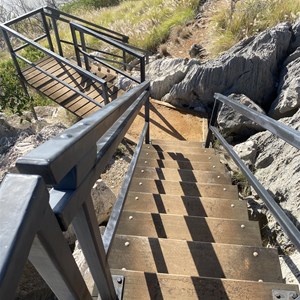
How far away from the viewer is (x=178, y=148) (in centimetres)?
412

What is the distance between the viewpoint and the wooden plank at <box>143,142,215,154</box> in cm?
388

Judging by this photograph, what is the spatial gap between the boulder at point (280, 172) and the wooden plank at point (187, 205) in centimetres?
37

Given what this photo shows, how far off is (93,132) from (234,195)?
2.27 meters

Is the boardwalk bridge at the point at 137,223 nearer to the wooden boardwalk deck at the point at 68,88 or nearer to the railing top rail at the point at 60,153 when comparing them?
the railing top rail at the point at 60,153

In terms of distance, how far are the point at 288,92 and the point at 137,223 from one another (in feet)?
10.8

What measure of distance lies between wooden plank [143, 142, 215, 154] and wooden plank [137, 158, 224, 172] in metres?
0.32

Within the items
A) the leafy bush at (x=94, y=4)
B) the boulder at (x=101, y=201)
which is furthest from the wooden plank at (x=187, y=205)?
the leafy bush at (x=94, y=4)

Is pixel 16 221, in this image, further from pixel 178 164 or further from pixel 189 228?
pixel 178 164

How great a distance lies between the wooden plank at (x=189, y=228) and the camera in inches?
81.0

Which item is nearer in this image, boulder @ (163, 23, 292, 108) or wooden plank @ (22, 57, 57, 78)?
boulder @ (163, 23, 292, 108)

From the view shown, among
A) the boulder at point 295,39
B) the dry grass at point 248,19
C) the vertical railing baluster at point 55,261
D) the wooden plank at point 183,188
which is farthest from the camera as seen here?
the dry grass at point 248,19

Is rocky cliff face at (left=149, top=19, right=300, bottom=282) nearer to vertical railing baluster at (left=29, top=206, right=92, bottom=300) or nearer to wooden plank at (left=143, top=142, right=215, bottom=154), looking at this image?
wooden plank at (left=143, top=142, right=215, bottom=154)

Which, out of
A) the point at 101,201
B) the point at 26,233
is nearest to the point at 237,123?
the point at 101,201

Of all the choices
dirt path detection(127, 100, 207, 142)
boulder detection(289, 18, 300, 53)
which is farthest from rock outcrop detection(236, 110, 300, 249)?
boulder detection(289, 18, 300, 53)
